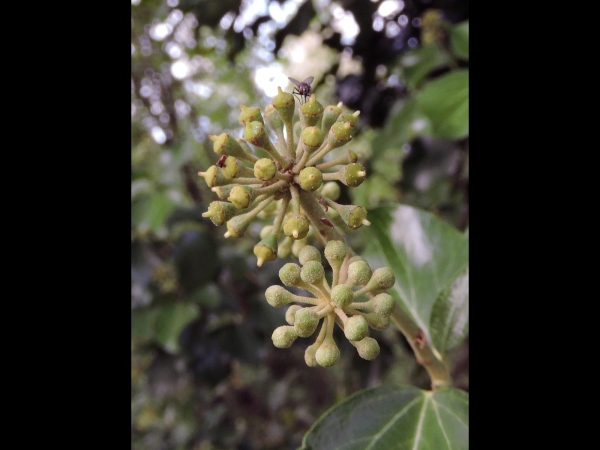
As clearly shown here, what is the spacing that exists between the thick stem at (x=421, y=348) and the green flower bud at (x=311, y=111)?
1.38 ft

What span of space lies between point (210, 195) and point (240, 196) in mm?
3112

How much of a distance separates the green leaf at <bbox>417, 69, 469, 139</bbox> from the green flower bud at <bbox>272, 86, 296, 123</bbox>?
3.18 feet

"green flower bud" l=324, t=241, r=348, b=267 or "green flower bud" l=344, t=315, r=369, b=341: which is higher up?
"green flower bud" l=324, t=241, r=348, b=267

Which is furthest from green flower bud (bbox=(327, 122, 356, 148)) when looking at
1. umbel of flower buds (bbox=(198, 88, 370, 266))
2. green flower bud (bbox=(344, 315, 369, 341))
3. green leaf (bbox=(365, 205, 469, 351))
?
green leaf (bbox=(365, 205, 469, 351))

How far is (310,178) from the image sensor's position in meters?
0.83

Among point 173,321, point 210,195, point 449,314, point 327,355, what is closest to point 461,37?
point 449,314

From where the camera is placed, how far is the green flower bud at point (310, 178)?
0.83 m

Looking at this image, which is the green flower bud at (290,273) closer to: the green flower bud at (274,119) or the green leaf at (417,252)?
the green flower bud at (274,119)

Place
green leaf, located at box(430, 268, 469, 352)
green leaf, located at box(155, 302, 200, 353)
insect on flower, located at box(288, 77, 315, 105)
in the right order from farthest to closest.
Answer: green leaf, located at box(155, 302, 200, 353), green leaf, located at box(430, 268, 469, 352), insect on flower, located at box(288, 77, 315, 105)

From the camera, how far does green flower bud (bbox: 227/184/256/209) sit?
0.84 m

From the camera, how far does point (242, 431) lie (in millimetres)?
4000

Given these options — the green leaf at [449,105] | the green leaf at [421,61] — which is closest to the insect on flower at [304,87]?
the green leaf at [449,105]

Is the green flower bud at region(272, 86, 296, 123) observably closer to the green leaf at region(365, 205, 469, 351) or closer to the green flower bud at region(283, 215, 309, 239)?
the green flower bud at region(283, 215, 309, 239)

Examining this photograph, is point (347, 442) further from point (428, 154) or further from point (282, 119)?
point (428, 154)
